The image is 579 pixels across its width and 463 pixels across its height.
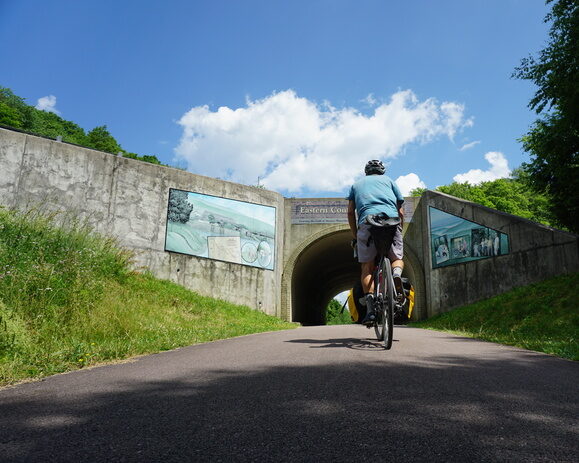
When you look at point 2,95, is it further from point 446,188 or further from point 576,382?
point 576,382

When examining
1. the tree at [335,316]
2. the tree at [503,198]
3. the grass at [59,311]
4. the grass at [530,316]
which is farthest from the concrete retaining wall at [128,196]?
the tree at [335,316]

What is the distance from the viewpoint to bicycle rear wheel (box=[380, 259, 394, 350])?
454 cm

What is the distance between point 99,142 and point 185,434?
59.9 m

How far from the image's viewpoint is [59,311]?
553 cm

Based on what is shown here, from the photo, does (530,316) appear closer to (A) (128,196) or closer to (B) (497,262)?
(B) (497,262)

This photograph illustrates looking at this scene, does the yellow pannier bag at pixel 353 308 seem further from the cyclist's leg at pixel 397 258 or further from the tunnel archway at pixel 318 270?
the tunnel archway at pixel 318 270

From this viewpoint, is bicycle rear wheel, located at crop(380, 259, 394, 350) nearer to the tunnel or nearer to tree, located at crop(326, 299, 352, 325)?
the tunnel

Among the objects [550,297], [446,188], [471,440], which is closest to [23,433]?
[471,440]

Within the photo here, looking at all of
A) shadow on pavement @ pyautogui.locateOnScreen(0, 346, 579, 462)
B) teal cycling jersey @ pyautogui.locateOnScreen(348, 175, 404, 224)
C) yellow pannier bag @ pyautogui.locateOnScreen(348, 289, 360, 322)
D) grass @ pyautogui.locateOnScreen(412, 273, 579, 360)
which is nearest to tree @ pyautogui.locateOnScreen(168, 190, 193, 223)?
grass @ pyautogui.locateOnScreen(412, 273, 579, 360)

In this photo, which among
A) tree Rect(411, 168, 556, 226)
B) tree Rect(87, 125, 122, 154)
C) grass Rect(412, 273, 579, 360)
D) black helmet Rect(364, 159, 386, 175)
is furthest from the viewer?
tree Rect(87, 125, 122, 154)

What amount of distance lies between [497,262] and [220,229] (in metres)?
10.7

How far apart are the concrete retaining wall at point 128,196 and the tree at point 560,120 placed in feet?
35.7

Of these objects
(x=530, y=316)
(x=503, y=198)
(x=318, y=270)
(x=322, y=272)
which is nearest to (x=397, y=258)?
(x=530, y=316)

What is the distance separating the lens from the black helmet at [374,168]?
18.1 feet
